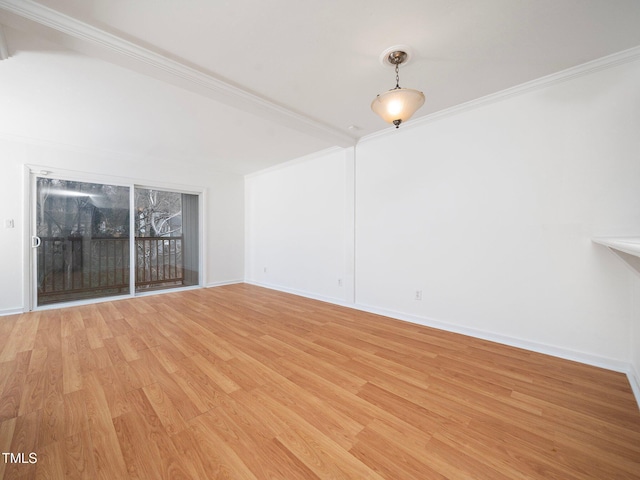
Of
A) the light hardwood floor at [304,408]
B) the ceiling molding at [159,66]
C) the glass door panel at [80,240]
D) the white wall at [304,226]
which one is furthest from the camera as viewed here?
the white wall at [304,226]

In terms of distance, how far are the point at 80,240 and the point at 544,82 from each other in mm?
6325

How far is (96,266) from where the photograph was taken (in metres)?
4.20

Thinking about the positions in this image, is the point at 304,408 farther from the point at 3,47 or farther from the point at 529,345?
the point at 3,47

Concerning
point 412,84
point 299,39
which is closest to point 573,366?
point 412,84

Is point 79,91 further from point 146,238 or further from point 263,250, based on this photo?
point 263,250

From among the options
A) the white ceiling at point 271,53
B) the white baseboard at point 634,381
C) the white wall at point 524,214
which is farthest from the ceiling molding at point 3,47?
the white baseboard at point 634,381

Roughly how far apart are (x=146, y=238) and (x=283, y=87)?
3975mm

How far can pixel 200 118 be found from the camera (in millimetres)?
3023

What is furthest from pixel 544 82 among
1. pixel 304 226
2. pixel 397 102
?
pixel 304 226

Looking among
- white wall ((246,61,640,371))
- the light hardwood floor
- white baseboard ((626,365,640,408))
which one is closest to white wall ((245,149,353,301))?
white wall ((246,61,640,371))

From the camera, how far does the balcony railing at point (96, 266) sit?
3.80m

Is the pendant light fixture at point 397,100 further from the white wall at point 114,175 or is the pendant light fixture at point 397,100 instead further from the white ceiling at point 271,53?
the white wall at point 114,175

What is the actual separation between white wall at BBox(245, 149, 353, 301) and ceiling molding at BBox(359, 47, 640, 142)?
131 cm

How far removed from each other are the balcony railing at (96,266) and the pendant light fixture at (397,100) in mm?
4688
